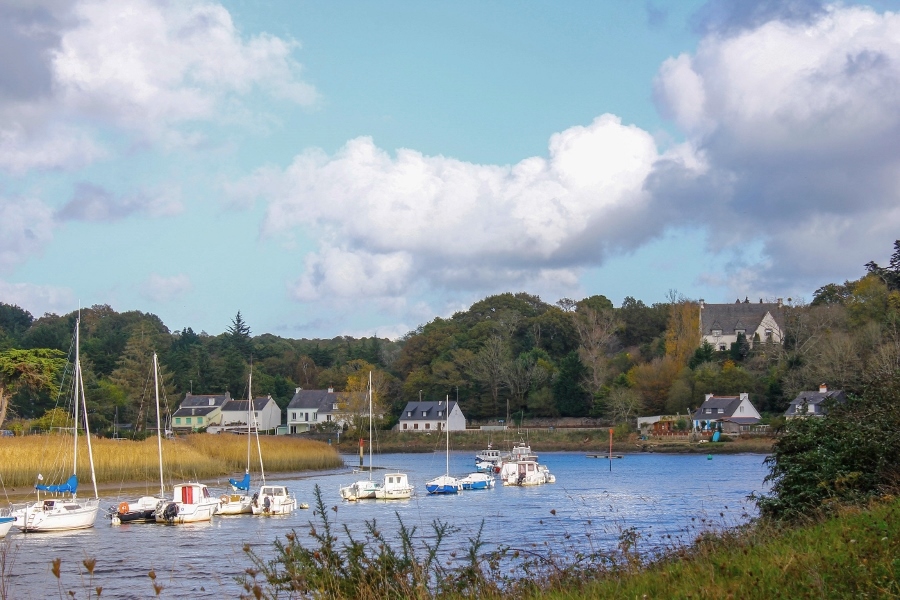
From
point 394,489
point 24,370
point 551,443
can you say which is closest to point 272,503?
point 394,489

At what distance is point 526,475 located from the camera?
66875 millimetres

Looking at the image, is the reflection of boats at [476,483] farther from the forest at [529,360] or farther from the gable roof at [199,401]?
the gable roof at [199,401]

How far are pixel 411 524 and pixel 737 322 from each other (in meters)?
104

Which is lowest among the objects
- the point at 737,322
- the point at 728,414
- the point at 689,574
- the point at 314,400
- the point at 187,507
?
the point at 187,507

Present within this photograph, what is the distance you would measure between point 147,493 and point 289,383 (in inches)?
3683

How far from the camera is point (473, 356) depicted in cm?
13162

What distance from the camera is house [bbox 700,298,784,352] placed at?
13062 cm

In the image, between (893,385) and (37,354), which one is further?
(37,354)

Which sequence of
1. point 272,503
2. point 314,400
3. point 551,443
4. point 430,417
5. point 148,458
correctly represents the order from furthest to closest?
point 314,400, point 430,417, point 551,443, point 148,458, point 272,503

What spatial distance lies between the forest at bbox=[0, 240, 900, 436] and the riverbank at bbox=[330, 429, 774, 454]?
3.99 meters

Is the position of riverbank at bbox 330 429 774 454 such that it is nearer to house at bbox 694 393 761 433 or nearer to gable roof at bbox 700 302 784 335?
house at bbox 694 393 761 433

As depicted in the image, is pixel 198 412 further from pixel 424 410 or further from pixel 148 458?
pixel 148 458

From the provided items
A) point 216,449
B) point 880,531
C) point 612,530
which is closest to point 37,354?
point 216,449

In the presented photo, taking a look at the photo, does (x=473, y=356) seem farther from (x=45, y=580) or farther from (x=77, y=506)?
(x=45, y=580)
